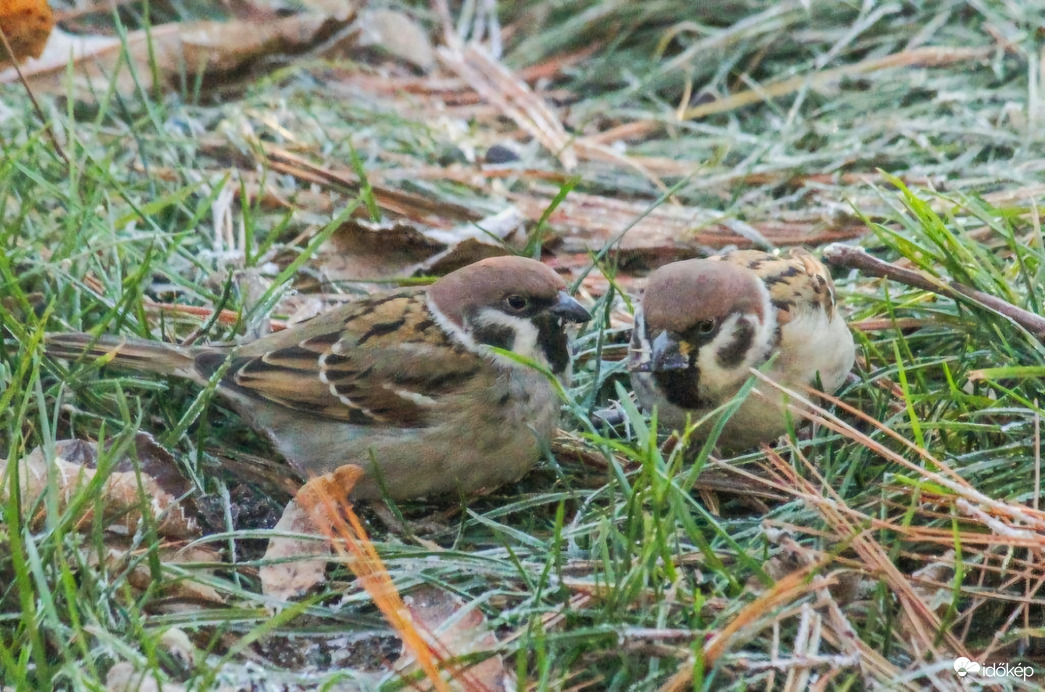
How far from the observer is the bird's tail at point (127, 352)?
2842mm

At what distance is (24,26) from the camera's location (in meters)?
3.41

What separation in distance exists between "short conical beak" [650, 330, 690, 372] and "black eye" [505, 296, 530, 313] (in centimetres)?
35

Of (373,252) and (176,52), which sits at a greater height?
(176,52)

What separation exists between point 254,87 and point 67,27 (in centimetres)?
97

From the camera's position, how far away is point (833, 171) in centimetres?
406

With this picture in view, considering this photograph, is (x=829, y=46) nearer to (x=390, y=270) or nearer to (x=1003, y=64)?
(x=1003, y=64)

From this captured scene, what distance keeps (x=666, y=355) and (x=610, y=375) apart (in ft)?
1.48

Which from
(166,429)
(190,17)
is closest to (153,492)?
(166,429)

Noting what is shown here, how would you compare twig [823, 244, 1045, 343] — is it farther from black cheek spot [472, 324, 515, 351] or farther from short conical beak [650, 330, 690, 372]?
black cheek spot [472, 324, 515, 351]

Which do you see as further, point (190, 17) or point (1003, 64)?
point (190, 17)

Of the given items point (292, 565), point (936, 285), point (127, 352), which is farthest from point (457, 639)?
point (936, 285)

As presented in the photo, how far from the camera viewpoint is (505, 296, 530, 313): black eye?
9.26 ft

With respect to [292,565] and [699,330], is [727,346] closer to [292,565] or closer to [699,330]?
[699,330]

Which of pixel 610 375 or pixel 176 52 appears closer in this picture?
pixel 610 375
